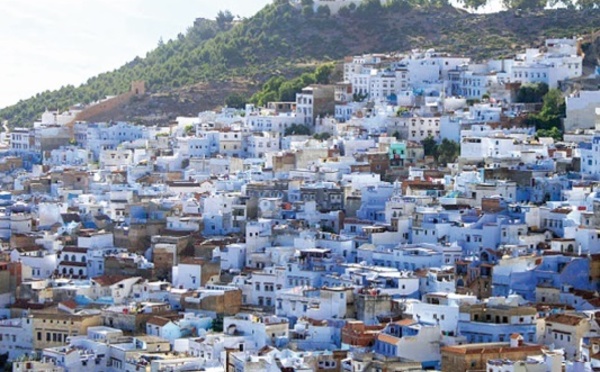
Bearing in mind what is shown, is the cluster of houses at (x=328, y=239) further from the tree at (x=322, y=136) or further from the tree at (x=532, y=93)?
the tree at (x=532, y=93)

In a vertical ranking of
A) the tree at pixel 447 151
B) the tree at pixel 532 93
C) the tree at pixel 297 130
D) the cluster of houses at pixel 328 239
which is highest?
the tree at pixel 532 93

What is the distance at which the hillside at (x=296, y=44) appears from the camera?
188 ft

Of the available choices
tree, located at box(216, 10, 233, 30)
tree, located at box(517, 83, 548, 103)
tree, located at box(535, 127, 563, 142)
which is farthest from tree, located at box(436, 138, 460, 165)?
tree, located at box(216, 10, 233, 30)

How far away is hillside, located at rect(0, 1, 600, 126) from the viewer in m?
57.3

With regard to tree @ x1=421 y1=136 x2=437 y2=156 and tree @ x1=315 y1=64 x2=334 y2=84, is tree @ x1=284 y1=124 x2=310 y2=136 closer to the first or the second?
tree @ x1=315 y1=64 x2=334 y2=84

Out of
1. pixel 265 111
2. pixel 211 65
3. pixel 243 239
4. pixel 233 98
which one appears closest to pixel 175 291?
pixel 243 239

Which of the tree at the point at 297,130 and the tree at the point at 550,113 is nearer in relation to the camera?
the tree at the point at 550,113

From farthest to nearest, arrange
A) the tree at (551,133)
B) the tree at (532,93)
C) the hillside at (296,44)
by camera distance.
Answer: the hillside at (296,44), the tree at (532,93), the tree at (551,133)

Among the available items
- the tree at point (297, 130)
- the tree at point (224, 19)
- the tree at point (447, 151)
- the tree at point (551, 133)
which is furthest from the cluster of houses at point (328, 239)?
the tree at point (224, 19)

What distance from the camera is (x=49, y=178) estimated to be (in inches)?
1736

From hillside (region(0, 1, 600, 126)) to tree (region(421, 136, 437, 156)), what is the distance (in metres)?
11.9

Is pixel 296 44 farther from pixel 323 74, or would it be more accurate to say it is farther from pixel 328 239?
pixel 328 239

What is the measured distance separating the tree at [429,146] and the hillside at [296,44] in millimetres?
11928

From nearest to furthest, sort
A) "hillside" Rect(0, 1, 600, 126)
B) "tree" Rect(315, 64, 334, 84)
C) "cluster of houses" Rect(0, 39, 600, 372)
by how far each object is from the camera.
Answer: "cluster of houses" Rect(0, 39, 600, 372) < "tree" Rect(315, 64, 334, 84) < "hillside" Rect(0, 1, 600, 126)
